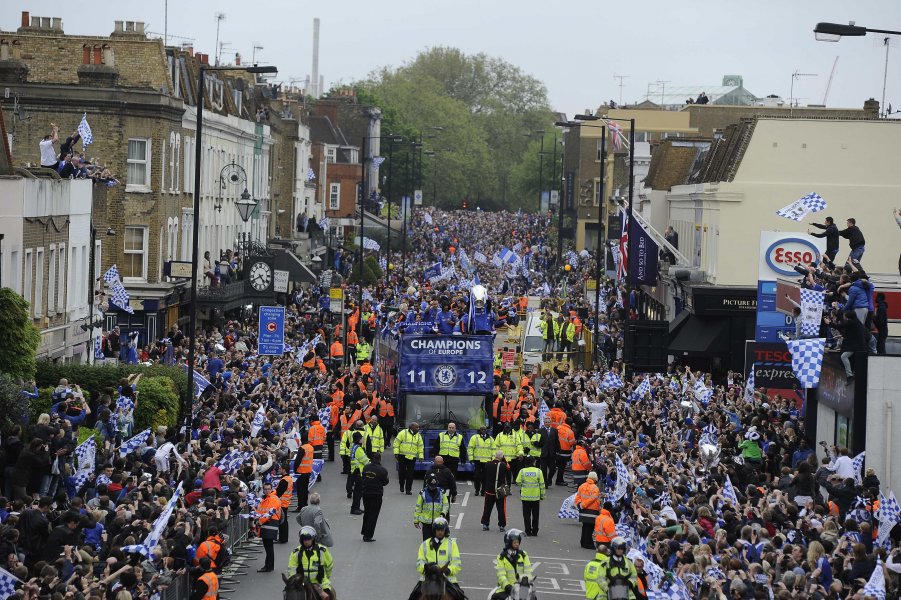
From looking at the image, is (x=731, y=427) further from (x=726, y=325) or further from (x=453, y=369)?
(x=726, y=325)

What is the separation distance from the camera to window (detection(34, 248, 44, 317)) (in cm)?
3544

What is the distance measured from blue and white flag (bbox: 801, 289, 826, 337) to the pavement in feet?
17.1

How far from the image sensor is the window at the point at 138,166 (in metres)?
51.4

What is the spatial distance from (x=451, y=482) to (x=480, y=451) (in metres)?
3.47

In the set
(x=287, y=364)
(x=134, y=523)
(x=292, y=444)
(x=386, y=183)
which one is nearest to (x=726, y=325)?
(x=287, y=364)

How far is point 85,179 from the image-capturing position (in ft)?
130

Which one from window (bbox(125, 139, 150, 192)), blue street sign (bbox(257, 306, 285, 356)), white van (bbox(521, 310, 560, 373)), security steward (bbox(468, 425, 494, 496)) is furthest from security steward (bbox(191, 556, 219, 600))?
window (bbox(125, 139, 150, 192))

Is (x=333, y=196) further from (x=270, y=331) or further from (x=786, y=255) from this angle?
(x=786, y=255)

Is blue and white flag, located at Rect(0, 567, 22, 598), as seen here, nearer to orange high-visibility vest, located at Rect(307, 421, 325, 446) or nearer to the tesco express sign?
orange high-visibility vest, located at Rect(307, 421, 325, 446)

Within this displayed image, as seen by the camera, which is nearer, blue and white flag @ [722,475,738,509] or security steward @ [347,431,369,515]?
blue and white flag @ [722,475,738,509]

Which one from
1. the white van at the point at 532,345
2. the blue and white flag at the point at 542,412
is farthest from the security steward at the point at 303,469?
the white van at the point at 532,345

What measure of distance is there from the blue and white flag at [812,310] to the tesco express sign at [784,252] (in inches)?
619

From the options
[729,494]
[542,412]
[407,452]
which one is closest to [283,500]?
[407,452]

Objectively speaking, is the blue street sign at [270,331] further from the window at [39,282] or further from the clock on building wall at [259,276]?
the clock on building wall at [259,276]
